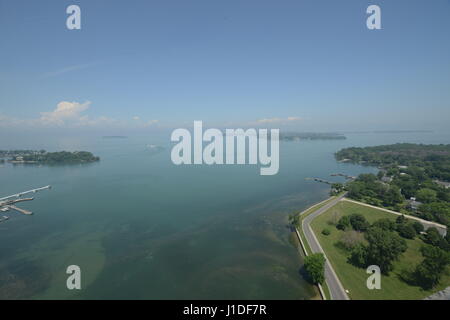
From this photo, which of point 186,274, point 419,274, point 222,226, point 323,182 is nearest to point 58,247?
point 186,274

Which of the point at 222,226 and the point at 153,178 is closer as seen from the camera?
the point at 222,226

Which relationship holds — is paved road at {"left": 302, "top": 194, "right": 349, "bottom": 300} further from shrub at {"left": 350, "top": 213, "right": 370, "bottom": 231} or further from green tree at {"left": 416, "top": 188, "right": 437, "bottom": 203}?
green tree at {"left": 416, "top": 188, "right": 437, "bottom": 203}

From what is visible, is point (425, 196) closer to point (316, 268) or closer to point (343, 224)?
point (343, 224)

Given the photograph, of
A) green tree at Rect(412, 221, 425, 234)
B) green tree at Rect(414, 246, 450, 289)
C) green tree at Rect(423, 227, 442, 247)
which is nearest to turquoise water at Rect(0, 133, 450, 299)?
green tree at Rect(414, 246, 450, 289)

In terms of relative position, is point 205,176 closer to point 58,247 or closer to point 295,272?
point 58,247

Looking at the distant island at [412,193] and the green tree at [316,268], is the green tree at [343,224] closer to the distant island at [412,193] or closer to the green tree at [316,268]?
the green tree at [316,268]
